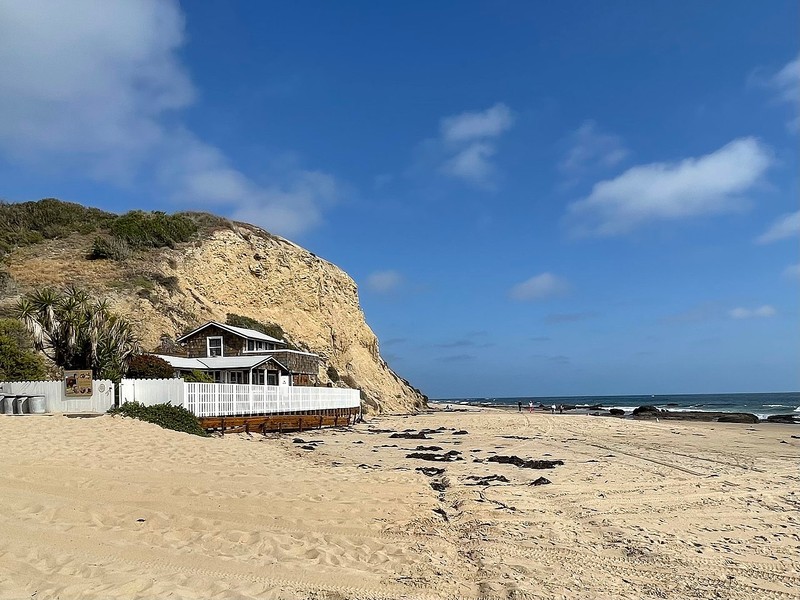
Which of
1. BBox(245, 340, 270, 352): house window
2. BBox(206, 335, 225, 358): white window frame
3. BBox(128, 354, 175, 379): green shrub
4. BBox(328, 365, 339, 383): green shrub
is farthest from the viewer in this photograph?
BBox(328, 365, 339, 383): green shrub

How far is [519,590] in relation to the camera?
5.14m

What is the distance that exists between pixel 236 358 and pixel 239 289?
589 inches

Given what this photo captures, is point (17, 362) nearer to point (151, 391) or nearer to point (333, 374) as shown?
point (151, 391)

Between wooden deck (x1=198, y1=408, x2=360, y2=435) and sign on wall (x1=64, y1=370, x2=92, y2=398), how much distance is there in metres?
3.39

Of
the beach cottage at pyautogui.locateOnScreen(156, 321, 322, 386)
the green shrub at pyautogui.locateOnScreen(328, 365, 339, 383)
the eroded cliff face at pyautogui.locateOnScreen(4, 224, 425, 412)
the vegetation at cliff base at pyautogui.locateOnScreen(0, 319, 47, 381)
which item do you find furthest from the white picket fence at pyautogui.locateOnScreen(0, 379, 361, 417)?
the green shrub at pyautogui.locateOnScreen(328, 365, 339, 383)

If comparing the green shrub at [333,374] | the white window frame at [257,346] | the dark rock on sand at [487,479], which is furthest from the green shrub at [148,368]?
the green shrub at [333,374]

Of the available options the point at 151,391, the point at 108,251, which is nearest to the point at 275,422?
the point at 151,391

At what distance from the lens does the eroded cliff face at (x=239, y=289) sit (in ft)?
119

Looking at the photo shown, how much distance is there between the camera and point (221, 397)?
19547 mm

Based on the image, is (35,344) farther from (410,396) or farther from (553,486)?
(410,396)

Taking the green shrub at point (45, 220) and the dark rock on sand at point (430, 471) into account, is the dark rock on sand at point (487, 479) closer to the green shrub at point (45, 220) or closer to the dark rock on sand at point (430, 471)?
the dark rock on sand at point (430, 471)

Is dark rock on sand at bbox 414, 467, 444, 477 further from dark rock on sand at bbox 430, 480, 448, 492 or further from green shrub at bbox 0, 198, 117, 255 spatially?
green shrub at bbox 0, 198, 117, 255

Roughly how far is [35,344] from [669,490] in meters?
24.0

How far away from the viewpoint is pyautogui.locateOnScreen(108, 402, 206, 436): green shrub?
52.6 ft
